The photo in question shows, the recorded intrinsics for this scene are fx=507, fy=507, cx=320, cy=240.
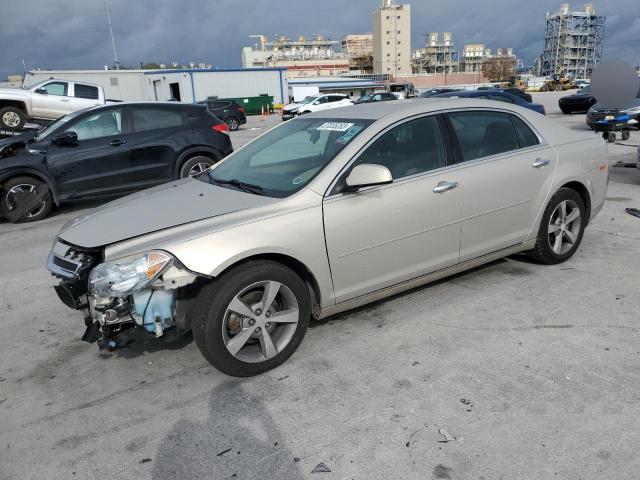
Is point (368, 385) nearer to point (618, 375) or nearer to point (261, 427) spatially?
point (261, 427)

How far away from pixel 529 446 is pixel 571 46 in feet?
555

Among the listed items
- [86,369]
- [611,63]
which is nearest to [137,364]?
[86,369]

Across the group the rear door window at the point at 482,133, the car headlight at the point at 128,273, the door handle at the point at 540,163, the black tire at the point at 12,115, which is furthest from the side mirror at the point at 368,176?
the black tire at the point at 12,115

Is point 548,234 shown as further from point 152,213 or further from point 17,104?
point 17,104

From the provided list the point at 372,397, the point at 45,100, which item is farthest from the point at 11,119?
the point at 372,397

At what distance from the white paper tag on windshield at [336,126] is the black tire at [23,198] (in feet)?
17.8

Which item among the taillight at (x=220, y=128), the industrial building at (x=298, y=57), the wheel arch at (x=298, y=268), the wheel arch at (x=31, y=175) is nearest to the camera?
the wheel arch at (x=298, y=268)

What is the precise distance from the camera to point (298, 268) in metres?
3.27

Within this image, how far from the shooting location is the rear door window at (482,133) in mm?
3979

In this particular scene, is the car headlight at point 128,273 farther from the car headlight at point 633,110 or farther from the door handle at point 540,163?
the car headlight at point 633,110

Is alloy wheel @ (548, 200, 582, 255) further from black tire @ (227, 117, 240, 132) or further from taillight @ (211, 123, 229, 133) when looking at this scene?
black tire @ (227, 117, 240, 132)

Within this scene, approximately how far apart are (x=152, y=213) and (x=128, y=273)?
599mm

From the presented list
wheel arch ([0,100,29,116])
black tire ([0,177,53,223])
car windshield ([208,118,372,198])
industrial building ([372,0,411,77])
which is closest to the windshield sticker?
car windshield ([208,118,372,198])

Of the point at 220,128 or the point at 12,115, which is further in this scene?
the point at 12,115
